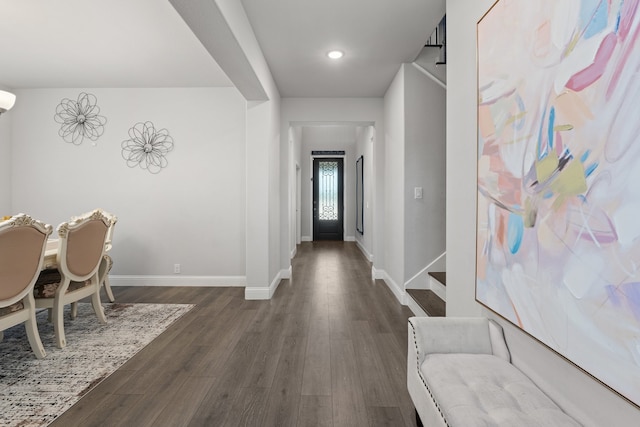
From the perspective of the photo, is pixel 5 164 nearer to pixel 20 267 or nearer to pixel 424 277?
pixel 20 267

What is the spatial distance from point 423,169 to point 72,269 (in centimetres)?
341

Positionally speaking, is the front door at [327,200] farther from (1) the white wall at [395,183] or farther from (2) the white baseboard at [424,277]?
(2) the white baseboard at [424,277]

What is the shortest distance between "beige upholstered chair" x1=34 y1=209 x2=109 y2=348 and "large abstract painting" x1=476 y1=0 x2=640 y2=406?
2933mm

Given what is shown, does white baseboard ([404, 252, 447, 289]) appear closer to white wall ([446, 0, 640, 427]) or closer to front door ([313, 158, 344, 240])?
white wall ([446, 0, 640, 427])

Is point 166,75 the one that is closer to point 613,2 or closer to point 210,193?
point 210,193

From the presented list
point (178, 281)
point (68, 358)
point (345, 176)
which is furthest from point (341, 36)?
point (345, 176)

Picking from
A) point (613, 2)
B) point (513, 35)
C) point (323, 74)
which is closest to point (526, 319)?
point (613, 2)

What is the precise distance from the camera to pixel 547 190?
1226 mm

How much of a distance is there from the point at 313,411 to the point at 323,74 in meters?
3.54

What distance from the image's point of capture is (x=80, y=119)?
4574 millimetres

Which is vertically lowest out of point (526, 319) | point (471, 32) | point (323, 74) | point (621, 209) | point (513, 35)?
point (526, 319)

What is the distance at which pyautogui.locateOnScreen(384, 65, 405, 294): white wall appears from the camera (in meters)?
3.80

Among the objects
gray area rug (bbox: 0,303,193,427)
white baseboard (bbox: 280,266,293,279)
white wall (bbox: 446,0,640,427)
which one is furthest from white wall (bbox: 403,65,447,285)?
gray area rug (bbox: 0,303,193,427)

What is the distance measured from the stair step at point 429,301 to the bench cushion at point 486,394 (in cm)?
132
